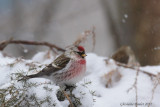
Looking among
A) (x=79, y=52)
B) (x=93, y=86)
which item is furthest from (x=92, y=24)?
(x=79, y=52)

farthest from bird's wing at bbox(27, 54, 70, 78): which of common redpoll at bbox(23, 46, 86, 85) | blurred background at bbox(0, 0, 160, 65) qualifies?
blurred background at bbox(0, 0, 160, 65)

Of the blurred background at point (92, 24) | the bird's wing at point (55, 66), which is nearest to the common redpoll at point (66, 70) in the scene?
the bird's wing at point (55, 66)

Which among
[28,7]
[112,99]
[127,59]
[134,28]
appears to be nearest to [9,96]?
[112,99]

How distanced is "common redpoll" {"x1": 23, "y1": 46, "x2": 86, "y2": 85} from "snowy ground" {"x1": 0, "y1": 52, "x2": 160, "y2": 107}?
0.07 meters

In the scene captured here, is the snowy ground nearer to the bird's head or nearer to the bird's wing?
the bird's wing

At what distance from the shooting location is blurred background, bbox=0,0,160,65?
4.59 metres

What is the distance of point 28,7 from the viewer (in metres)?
8.61

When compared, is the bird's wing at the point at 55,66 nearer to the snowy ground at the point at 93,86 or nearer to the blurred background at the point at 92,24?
the snowy ground at the point at 93,86

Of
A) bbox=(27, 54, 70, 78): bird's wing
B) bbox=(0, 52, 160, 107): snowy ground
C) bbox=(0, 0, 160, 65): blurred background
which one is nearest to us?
bbox=(0, 52, 160, 107): snowy ground

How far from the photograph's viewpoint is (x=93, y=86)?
9.02 feet

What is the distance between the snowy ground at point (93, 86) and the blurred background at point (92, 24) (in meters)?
0.73

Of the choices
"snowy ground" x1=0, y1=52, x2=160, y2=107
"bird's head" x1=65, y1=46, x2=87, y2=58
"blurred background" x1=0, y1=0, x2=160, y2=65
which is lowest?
"snowy ground" x1=0, y1=52, x2=160, y2=107

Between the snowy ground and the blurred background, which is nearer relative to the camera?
the snowy ground

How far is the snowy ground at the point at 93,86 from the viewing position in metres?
1.88
